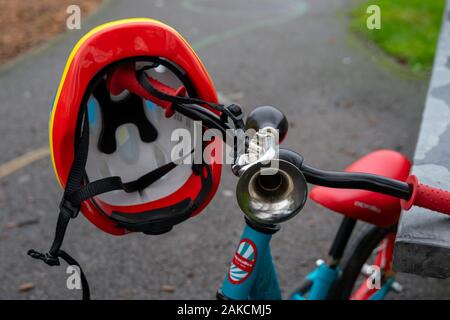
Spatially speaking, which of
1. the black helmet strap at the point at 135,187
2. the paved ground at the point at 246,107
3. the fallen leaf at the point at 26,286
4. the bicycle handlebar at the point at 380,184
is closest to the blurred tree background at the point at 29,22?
the paved ground at the point at 246,107

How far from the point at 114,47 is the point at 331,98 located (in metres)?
4.20

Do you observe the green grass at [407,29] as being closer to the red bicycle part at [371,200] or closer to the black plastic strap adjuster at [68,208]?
the red bicycle part at [371,200]

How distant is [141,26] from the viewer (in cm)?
132

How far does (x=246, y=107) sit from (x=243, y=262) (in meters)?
3.49

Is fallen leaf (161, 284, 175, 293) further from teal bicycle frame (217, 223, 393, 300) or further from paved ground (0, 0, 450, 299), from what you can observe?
teal bicycle frame (217, 223, 393, 300)

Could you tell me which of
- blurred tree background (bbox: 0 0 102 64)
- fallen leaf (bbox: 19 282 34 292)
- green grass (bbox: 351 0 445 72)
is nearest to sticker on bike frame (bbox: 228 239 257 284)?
fallen leaf (bbox: 19 282 34 292)

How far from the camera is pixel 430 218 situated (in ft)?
4.65

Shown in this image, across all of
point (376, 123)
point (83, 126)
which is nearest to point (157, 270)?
point (83, 126)

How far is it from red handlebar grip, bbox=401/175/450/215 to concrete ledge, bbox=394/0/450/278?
0.17 meters

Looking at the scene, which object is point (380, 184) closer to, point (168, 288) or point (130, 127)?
point (130, 127)

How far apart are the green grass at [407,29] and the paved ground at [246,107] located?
320 millimetres

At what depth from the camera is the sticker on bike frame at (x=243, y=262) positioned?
63.1 inches

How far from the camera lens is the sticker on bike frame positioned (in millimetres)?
1602
